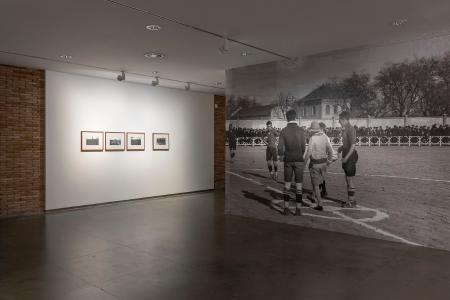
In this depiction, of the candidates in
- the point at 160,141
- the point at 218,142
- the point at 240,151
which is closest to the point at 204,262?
the point at 240,151

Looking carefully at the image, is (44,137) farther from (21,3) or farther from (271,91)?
(271,91)

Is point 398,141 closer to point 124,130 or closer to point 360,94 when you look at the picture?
point 360,94

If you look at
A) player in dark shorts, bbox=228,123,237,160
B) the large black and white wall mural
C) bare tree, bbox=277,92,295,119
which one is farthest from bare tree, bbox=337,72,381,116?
player in dark shorts, bbox=228,123,237,160

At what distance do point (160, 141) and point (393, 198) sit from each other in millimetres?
6419

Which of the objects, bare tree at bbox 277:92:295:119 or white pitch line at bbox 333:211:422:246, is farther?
bare tree at bbox 277:92:295:119

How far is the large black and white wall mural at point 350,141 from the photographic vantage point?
5367 millimetres

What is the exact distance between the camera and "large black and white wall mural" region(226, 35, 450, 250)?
537cm

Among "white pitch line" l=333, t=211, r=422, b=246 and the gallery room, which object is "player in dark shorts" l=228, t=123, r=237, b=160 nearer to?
the gallery room

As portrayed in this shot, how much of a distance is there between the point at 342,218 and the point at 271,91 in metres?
2.74

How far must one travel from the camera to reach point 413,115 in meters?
5.58

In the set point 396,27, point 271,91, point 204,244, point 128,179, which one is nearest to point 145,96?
point 128,179

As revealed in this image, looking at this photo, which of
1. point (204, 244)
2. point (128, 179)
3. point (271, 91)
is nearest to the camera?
point (204, 244)

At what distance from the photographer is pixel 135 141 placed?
9625 mm

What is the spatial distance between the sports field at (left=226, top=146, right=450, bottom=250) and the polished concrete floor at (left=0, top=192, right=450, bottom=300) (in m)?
0.25
